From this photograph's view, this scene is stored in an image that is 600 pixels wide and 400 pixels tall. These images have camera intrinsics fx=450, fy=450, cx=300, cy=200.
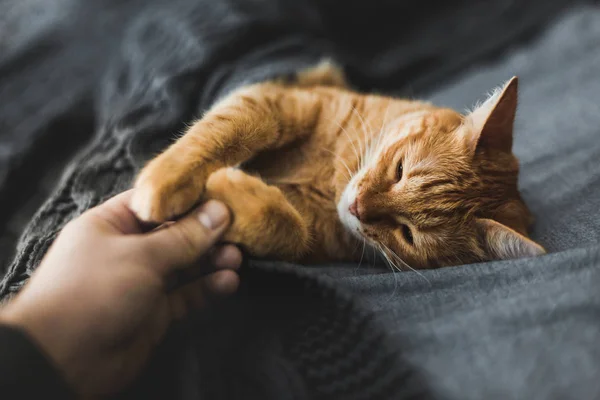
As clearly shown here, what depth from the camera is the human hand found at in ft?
2.14

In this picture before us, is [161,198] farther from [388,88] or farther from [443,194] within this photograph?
[388,88]

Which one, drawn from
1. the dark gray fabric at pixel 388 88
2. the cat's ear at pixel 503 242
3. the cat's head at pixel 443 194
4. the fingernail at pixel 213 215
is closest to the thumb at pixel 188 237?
the fingernail at pixel 213 215

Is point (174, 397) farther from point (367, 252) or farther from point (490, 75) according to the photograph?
point (490, 75)

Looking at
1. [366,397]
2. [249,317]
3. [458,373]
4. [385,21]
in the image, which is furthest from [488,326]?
[385,21]

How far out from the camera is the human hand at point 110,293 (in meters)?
0.65

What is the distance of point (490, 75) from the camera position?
190cm

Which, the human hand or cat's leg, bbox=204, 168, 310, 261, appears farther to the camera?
cat's leg, bbox=204, 168, 310, 261

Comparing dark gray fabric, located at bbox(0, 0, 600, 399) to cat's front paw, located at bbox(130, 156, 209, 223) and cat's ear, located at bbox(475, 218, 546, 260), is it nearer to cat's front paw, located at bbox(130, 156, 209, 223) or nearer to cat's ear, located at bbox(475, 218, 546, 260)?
cat's ear, located at bbox(475, 218, 546, 260)

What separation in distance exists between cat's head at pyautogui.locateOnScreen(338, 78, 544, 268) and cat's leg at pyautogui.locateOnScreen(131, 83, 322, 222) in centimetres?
25

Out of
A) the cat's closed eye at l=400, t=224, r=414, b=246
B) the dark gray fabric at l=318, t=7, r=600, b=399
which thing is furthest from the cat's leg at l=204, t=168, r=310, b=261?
the cat's closed eye at l=400, t=224, r=414, b=246

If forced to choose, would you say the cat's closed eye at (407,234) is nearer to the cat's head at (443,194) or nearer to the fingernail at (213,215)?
the cat's head at (443,194)

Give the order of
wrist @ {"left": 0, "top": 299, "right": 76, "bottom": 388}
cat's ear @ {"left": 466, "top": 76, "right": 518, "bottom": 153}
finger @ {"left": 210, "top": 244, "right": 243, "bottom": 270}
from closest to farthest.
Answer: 1. wrist @ {"left": 0, "top": 299, "right": 76, "bottom": 388}
2. finger @ {"left": 210, "top": 244, "right": 243, "bottom": 270}
3. cat's ear @ {"left": 466, "top": 76, "right": 518, "bottom": 153}

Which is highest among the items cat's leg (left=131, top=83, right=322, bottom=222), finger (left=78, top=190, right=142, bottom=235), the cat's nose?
cat's leg (left=131, top=83, right=322, bottom=222)

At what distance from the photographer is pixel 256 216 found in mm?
906
